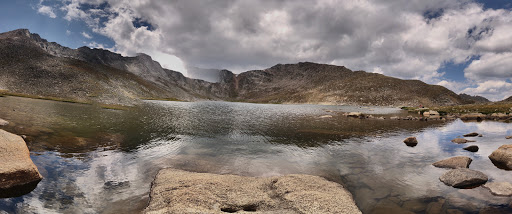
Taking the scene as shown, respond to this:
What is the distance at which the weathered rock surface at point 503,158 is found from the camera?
18562 mm

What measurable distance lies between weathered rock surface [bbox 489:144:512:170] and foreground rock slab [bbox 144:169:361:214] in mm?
18287

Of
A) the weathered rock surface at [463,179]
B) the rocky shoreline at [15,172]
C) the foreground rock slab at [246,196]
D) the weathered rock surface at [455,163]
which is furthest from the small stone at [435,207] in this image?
the rocky shoreline at [15,172]

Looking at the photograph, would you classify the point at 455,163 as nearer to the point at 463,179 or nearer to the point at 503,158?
the point at 503,158

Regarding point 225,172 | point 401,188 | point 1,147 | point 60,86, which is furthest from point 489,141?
point 60,86

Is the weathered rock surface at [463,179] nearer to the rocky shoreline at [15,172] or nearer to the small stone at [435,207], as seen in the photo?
the small stone at [435,207]

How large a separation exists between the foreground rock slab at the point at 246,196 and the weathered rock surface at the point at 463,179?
9300 millimetres

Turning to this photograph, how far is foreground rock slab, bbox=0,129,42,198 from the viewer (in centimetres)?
1138

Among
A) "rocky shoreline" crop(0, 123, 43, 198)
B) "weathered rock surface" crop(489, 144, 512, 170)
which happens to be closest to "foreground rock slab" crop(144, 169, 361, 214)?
"rocky shoreline" crop(0, 123, 43, 198)

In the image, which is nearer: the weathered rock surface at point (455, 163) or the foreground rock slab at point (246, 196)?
the foreground rock slab at point (246, 196)

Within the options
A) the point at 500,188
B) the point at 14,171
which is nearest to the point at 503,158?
the point at 500,188

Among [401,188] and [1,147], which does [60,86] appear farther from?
[401,188]

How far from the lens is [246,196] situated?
11.1 metres

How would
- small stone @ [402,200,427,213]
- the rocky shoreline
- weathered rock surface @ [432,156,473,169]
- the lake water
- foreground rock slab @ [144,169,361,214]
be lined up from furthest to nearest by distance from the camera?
weathered rock surface @ [432,156,473,169], the lake water, small stone @ [402,200,427,213], the rocky shoreline, foreground rock slab @ [144,169,361,214]

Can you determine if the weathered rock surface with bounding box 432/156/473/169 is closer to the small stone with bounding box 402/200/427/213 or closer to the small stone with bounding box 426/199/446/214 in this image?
the small stone with bounding box 426/199/446/214
